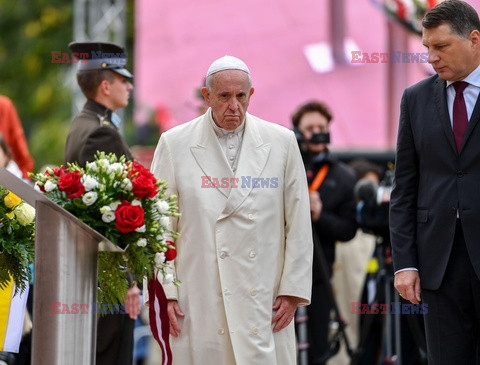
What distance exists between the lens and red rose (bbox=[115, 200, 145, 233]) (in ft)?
16.6

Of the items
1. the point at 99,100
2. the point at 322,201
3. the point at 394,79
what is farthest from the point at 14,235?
the point at 394,79

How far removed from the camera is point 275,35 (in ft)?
50.1

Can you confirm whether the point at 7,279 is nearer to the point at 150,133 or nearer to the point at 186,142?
the point at 186,142

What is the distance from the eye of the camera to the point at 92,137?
7105mm

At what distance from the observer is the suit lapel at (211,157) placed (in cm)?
600

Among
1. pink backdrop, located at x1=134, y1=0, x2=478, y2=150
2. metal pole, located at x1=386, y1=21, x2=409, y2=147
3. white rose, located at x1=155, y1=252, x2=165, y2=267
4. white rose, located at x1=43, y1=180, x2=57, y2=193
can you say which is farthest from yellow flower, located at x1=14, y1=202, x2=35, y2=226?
metal pole, located at x1=386, y1=21, x2=409, y2=147

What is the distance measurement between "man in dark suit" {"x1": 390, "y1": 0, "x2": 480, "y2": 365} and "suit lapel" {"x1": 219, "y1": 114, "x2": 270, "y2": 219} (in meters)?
0.70

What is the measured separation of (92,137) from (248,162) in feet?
4.69

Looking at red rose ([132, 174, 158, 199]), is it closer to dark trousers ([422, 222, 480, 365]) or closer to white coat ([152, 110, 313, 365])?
white coat ([152, 110, 313, 365])

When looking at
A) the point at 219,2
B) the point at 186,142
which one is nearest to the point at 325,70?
the point at 219,2

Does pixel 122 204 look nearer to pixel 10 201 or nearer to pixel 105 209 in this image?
pixel 105 209

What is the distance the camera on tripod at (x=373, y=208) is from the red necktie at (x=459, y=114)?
8.15 ft

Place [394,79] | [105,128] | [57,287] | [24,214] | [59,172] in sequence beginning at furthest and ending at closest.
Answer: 1. [394,79]
2. [105,128]
3. [24,214]
4. [59,172]
5. [57,287]

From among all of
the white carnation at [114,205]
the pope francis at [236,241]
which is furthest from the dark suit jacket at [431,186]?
the white carnation at [114,205]
